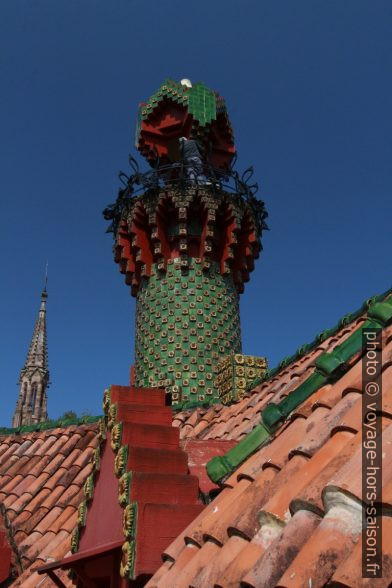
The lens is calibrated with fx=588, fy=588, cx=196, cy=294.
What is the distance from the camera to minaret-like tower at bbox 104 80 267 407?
442 inches

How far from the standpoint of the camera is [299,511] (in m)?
2.49

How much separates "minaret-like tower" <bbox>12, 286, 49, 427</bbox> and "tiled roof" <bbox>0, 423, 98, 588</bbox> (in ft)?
116

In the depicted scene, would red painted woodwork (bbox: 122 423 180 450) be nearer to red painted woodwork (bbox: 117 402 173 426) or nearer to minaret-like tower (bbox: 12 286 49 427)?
red painted woodwork (bbox: 117 402 173 426)

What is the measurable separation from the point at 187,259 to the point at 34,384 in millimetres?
37218

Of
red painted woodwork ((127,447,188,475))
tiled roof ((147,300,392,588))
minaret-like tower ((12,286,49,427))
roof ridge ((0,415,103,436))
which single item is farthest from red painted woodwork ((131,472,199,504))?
minaret-like tower ((12,286,49,427))

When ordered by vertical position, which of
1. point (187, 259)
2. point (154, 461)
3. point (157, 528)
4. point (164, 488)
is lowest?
point (157, 528)

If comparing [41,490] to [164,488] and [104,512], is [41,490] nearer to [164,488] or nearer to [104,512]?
[104,512]

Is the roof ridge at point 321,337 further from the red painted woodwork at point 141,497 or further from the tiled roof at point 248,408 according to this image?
the red painted woodwork at point 141,497

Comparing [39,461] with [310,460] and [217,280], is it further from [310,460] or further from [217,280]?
[310,460]

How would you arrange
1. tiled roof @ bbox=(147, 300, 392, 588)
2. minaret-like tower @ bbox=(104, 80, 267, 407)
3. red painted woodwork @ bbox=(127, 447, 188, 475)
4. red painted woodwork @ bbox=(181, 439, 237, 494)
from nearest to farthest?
A: 1. tiled roof @ bbox=(147, 300, 392, 588)
2. red painted woodwork @ bbox=(127, 447, 188, 475)
3. red painted woodwork @ bbox=(181, 439, 237, 494)
4. minaret-like tower @ bbox=(104, 80, 267, 407)

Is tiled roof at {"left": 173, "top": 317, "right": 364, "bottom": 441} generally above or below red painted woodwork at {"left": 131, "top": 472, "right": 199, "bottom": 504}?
above

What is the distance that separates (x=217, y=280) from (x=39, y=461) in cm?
523

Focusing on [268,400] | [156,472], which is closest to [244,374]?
[268,400]

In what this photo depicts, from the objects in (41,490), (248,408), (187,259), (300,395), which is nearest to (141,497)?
(300,395)
